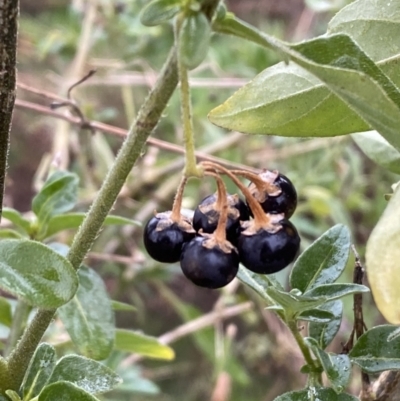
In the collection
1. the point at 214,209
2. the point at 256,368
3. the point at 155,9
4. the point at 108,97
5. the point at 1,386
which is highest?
the point at 155,9

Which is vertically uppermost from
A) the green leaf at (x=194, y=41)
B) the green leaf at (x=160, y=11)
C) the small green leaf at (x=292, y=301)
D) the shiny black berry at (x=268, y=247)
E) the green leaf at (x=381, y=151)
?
the green leaf at (x=160, y=11)

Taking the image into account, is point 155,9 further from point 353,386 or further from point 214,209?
Answer: point 353,386

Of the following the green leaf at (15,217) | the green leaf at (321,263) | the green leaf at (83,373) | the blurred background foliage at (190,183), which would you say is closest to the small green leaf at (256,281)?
the green leaf at (321,263)

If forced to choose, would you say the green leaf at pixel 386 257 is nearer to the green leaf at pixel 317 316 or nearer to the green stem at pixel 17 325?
the green leaf at pixel 317 316

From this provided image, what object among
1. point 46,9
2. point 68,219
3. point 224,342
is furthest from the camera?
point 46,9

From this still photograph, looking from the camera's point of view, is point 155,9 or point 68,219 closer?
point 155,9

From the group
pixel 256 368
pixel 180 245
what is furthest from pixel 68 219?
pixel 256 368

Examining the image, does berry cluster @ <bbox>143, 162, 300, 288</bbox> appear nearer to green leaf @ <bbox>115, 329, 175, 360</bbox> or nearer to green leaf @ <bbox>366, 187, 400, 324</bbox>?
→ green leaf @ <bbox>366, 187, 400, 324</bbox>

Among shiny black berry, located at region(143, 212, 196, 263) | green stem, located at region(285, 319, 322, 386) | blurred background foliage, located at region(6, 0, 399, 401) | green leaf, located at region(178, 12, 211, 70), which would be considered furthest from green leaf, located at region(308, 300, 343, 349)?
blurred background foliage, located at region(6, 0, 399, 401)
